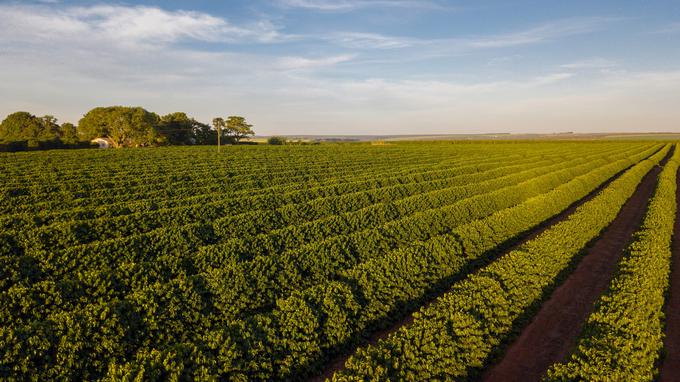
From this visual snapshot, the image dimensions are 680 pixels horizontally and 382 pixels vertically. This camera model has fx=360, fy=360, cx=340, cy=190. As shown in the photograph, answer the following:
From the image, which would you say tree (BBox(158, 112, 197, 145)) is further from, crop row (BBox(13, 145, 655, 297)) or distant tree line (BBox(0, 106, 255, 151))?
crop row (BBox(13, 145, 655, 297))

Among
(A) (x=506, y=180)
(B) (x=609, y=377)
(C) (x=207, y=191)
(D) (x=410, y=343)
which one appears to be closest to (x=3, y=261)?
(D) (x=410, y=343)

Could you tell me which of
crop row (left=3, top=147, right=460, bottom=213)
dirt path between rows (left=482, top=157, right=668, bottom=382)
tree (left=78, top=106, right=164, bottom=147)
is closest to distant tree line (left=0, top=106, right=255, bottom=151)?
tree (left=78, top=106, right=164, bottom=147)

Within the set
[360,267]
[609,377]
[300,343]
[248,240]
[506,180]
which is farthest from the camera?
[506,180]

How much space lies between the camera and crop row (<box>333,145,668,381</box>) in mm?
6742

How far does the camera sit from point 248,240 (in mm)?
13086

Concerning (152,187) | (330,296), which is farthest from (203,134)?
(330,296)

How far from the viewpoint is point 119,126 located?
63.9 m

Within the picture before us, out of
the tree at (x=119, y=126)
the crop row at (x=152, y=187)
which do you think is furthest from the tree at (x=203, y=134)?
the crop row at (x=152, y=187)

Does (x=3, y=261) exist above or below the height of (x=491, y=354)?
above

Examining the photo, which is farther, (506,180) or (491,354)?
(506,180)

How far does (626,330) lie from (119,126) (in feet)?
241

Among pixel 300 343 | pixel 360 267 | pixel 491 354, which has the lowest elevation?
pixel 491 354

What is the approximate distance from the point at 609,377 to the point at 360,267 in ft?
19.2

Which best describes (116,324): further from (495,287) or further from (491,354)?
(495,287)
